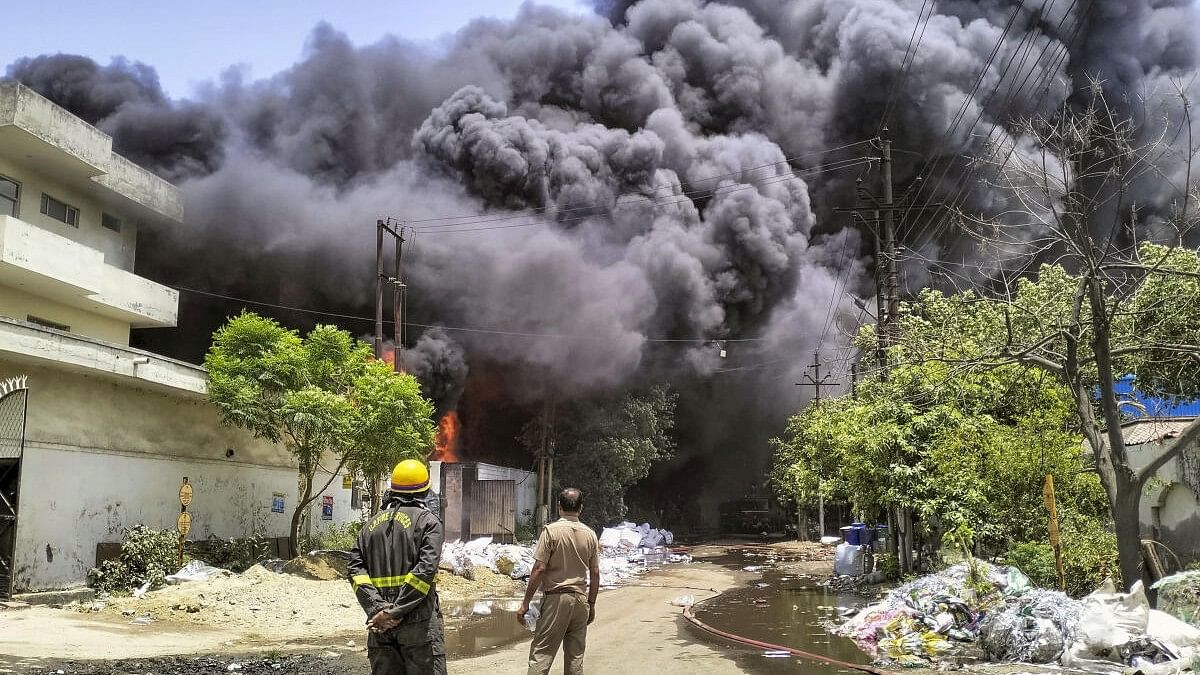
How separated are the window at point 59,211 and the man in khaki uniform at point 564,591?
672 inches

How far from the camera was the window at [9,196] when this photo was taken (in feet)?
54.6

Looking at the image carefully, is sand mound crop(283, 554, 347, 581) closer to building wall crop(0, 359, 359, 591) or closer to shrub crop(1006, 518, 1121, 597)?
building wall crop(0, 359, 359, 591)

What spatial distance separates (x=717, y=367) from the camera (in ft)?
117

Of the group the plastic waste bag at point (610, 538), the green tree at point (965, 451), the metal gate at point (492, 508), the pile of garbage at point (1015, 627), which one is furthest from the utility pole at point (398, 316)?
the pile of garbage at point (1015, 627)

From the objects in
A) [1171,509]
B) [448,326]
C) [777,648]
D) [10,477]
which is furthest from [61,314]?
[1171,509]

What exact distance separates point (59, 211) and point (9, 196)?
1.47 m

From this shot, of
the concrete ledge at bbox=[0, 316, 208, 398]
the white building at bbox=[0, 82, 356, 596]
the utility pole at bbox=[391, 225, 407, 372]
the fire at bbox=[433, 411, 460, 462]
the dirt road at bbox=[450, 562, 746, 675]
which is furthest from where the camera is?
the fire at bbox=[433, 411, 460, 462]

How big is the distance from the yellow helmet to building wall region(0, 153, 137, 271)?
53.8 feet

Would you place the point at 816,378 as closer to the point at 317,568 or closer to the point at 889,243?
the point at 889,243

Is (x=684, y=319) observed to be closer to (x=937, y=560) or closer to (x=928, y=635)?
(x=937, y=560)

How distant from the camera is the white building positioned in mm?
12828

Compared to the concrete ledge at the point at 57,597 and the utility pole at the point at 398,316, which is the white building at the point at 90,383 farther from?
the utility pole at the point at 398,316

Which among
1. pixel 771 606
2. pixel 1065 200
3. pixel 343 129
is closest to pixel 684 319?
pixel 343 129

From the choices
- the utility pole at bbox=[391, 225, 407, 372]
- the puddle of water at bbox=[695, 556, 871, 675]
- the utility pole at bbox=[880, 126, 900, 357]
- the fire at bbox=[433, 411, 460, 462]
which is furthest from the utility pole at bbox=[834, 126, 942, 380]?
the fire at bbox=[433, 411, 460, 462]
